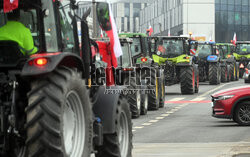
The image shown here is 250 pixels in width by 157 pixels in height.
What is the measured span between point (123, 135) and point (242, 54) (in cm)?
4936

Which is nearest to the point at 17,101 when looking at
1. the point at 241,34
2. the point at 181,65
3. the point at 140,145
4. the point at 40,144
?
the point at 40,144

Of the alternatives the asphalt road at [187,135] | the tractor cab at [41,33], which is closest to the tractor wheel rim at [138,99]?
the asphalt road at [187,135]

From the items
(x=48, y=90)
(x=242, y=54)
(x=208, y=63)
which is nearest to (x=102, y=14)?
(x=48, y=90)

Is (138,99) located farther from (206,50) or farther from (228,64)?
(228,64)

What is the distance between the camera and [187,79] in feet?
112

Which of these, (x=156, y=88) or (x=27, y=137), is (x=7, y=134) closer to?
(x=27, y=137)

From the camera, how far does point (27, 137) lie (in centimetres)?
641

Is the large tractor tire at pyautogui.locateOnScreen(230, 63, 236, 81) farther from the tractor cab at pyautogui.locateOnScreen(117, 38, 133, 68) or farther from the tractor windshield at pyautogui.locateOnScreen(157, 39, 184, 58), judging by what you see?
the tractor cab at pyautogui.locateOnScreen(117, 38, 133, 68)

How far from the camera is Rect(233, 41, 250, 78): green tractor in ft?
188

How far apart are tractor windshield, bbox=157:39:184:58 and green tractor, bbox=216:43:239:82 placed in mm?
13268

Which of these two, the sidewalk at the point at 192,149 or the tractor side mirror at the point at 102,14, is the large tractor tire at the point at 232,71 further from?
the tractor side mirror at the point at 102,14

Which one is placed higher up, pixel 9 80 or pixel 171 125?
pixel 9 80

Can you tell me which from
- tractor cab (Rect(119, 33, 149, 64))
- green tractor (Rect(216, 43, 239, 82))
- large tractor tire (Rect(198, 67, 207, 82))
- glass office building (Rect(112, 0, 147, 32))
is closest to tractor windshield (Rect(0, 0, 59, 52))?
tractor cab (Rect(119, 33, 149, 64))

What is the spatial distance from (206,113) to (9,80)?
18.1m
